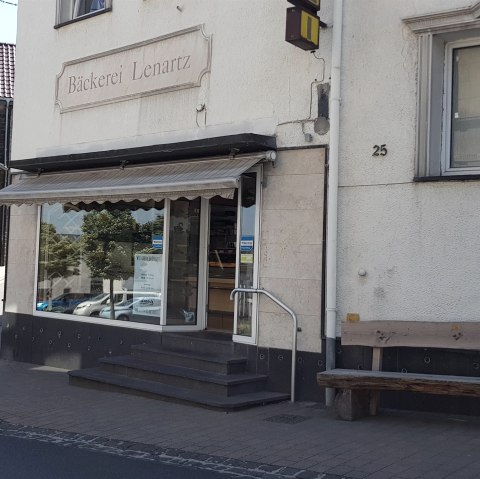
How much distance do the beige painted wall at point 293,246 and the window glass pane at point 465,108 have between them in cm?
162

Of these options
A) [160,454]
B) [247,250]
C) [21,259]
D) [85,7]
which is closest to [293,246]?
[247,250]

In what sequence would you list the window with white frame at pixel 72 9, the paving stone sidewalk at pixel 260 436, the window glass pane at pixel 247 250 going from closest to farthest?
the paving stone sidewalk at pixel 260 436, the window glass pane at pixel 247 250, the window with white frame at pixel 72 9

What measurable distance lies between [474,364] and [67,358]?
682 cm

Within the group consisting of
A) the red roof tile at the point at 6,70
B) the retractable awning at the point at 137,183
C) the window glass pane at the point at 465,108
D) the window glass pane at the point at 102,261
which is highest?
the red roof tile at the point at 6,70

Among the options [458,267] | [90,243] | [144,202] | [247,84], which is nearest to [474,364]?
[458,267]

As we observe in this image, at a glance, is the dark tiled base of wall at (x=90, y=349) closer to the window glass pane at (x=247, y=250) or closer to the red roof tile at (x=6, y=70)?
the window glass pane at (x=247, y=250)

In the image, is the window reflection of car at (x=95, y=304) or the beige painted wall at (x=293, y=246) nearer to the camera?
the beige painted wall at (x=293, y=246)

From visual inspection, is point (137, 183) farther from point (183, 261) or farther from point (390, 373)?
point (390, 373)

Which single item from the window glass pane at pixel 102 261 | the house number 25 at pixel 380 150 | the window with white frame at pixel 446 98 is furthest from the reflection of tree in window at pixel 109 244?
the window with white frame at pixel 446 98

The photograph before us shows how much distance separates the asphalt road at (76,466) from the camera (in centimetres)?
626

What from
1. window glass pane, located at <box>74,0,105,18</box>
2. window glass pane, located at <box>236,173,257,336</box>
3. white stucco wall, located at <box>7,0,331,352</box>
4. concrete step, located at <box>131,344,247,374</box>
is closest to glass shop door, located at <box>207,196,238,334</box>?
window glass pane, located at <box>236,173,257,336</box>

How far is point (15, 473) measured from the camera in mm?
6320

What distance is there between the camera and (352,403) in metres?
8.08

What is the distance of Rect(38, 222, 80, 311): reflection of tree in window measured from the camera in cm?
1280
